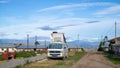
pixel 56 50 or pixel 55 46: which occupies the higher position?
pixel 55 46

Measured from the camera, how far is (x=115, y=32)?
71625 mm

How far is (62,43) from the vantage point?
37875mm

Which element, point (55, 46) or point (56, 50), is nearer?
point (56, 50)

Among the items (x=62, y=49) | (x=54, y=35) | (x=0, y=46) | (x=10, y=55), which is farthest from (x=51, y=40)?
(x=0, y=46)

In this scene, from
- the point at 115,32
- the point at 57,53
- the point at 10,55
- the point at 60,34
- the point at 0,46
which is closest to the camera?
the point at 57,53

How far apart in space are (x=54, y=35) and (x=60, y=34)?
0.91 m

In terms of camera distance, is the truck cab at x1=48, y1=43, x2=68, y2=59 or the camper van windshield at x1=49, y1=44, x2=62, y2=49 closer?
the truck cab at x1=48, y1=43, x2=68, y2=59

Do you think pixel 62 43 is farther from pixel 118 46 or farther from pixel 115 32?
pixel 115 32

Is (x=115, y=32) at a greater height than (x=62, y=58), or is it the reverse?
(x=115, y=32)

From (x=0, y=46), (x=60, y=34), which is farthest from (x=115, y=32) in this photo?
(x=0, y=46)

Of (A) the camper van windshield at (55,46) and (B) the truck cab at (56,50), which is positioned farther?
(A) the camper van windshield at (55,46)

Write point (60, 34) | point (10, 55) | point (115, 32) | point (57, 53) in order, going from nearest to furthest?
point (57, 53) → point (60, 34) → point (10, 55) → point (115, 32)

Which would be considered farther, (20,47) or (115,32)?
(20,47)

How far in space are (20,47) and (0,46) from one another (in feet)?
35.9
